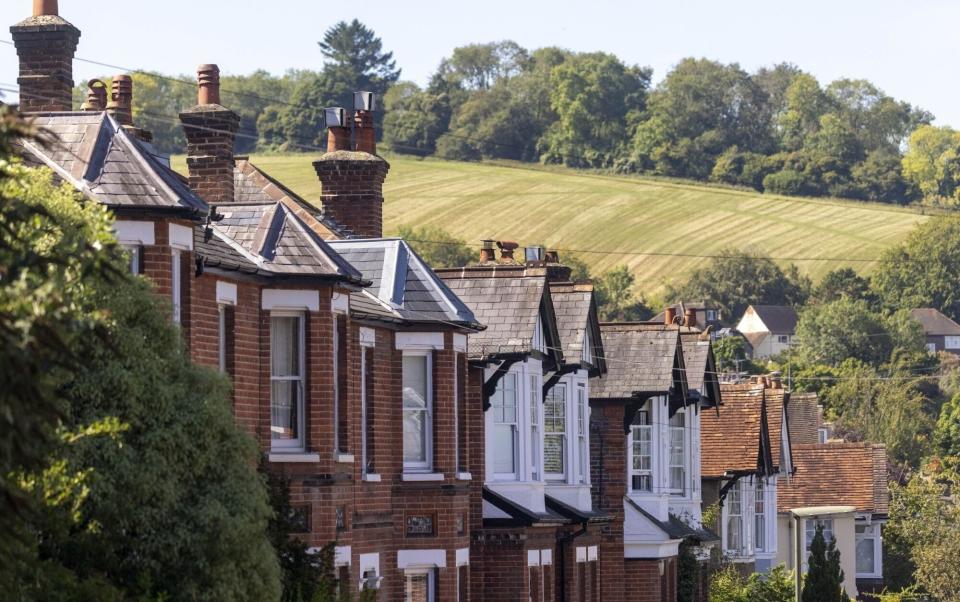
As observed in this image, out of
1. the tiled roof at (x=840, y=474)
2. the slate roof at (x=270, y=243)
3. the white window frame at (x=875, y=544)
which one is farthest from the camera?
the white window frame at (x=875, y=544)

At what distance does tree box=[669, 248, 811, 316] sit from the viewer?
563ft

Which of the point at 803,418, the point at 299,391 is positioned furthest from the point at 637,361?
the point at 803,418

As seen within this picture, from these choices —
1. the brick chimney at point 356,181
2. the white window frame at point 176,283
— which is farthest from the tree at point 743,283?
the white window frame at point 176,283

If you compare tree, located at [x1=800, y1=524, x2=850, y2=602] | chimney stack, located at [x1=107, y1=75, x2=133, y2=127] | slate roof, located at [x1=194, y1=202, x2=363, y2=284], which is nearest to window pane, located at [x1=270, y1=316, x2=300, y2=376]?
slate roof, located at [x1=194, y1=202, x2=363, y2=284]

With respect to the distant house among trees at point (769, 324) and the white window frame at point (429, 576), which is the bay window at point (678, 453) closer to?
the white window frame at point (429, 576)

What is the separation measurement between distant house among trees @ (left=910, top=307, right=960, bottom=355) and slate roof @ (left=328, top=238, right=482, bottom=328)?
148522 mm

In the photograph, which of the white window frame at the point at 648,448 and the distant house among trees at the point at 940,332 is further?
the distant house among trees at the point at 940,332

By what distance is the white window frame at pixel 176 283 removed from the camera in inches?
824

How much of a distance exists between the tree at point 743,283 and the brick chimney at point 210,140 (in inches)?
5648

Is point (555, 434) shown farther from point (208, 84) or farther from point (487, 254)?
point (208, 84)

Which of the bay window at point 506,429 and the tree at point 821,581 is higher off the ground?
the bay window at point 506,429

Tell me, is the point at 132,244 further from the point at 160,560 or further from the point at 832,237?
the point at 832,237

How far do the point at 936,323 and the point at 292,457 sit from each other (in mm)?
156509

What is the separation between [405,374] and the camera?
28.1 m
